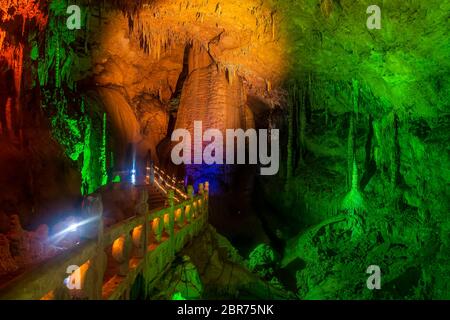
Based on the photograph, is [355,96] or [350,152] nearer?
[355,96]

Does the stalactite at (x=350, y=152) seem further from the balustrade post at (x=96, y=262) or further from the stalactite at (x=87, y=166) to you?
the balustrade post at (x=96, y=262)

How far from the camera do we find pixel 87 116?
1483 cm

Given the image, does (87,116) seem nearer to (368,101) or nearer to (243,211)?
(243,211)

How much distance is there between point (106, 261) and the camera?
4238 millimetres

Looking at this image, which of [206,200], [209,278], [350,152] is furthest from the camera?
[350,152]

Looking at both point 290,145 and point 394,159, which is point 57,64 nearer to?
point 290,145

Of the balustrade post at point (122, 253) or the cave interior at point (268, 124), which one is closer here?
the balustrade post at point (122, 253)

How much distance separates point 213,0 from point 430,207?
952 centimetres

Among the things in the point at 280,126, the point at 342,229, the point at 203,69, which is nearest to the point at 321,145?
the point at 280,126

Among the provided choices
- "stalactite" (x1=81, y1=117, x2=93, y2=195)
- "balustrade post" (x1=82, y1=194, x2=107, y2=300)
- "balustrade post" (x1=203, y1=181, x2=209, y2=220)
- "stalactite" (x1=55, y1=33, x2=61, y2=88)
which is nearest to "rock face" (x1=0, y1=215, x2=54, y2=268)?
"balustrade post" (x1=82, y1=194, x2=107, y2=300)

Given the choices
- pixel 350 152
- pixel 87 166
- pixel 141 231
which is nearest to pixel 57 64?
pixel 87 166

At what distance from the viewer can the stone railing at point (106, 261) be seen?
2.64m

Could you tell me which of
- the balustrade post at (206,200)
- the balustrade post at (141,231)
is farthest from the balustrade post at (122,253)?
the balustrade post at (206,200)

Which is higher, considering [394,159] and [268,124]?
[268,124]
